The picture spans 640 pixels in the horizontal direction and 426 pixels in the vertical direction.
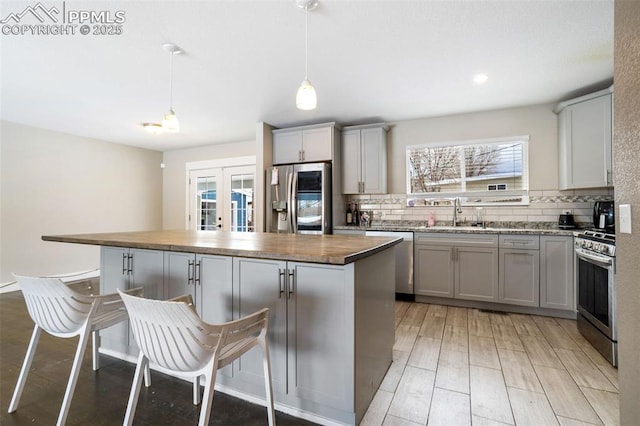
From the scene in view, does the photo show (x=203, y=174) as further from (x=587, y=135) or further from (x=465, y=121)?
(x=587, y=135)

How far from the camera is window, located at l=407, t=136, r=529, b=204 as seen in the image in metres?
3.69

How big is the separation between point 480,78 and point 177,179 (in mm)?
5676

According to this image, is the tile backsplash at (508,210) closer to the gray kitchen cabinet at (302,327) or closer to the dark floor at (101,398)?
the gray kitchen cabinet at (302,327)

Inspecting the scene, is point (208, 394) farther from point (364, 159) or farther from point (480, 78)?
point (364, 159)

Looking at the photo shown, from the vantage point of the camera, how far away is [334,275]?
1.53m

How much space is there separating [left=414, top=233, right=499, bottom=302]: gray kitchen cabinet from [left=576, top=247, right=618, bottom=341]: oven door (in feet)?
2.37

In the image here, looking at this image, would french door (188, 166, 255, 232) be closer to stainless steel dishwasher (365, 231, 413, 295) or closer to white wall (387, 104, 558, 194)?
white wall (387, 104, 558, 194)

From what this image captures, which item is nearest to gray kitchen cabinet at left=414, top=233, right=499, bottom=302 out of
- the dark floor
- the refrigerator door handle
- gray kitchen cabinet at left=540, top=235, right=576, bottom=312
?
gray kitchen cabinet at left=540, top=235, right=576, bottom=312

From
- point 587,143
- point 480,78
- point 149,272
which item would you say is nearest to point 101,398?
point 149,272

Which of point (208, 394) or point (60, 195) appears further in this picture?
point (60, 195)

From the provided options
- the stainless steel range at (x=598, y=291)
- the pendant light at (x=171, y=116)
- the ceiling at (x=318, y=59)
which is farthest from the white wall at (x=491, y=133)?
the pendant light at (x=171, y=116)

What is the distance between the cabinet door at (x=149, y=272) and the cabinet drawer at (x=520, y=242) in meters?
3.34

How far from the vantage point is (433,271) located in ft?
11.6

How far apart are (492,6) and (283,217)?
3.16 metres
